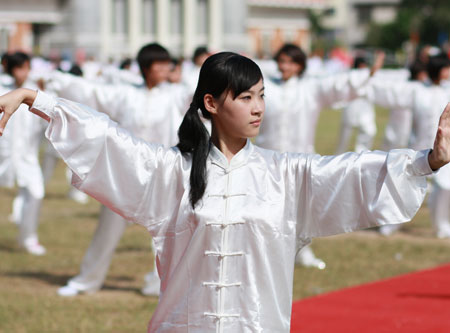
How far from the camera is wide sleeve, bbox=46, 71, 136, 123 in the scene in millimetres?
6934

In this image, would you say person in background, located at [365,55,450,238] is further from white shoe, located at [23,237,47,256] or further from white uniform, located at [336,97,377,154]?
white uniform, located at [336,97,377,154]

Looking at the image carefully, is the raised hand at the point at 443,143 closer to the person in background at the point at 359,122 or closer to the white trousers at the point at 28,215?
the white trousers at the point at 28,215

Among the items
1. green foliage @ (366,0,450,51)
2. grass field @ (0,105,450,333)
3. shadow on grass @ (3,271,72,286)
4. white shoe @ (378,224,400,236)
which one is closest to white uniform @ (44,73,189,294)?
grass field @ (0,105,450,333)

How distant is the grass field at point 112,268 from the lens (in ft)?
20.5

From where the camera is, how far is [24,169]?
28.8ft

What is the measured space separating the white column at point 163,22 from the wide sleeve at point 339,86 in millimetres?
49725

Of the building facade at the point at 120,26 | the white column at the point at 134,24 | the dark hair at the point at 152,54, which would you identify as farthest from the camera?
the white column at the point at 134,24

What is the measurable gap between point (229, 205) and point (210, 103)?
1.39 ft

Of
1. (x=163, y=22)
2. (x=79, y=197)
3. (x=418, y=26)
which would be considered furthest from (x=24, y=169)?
(x=418, y=26)

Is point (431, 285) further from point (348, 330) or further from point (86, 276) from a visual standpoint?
point (86, 276)

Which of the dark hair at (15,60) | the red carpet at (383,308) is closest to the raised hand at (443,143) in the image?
the red carpet at (383,308)

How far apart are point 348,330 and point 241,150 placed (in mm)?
2039

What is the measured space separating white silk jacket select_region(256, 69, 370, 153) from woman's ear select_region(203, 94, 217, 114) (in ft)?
13.3

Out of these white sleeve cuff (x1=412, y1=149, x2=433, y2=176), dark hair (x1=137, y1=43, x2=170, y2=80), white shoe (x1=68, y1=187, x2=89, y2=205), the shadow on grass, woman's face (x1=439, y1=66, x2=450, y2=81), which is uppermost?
dark hair (x1=137, y1=43, x2=170, y2=80)
